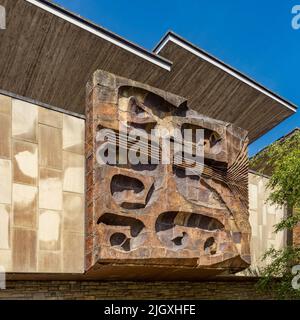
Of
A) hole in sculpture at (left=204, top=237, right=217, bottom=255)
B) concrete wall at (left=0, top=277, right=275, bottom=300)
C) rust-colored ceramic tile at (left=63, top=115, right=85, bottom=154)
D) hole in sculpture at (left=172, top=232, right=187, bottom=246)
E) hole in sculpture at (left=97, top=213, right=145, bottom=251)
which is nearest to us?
hole in sculpture at (left=97, top=213, right=145, bottom=251)

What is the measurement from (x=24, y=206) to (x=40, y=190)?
1.57ft

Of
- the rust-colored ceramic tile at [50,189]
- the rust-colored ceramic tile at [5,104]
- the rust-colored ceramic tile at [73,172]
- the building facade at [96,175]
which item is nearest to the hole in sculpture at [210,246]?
the building facade at [96,175]

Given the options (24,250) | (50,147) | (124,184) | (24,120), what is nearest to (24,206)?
(24,250)

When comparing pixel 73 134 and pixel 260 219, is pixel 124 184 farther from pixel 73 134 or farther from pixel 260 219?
pixel 260 219

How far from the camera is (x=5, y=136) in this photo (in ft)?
31.8

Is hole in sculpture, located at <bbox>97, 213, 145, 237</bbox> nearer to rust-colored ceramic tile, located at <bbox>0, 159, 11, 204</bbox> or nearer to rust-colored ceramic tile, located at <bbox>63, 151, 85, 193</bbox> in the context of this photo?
rust-colored ceramic tile, located at <bbox>63, 151, 85, 193</bbox>

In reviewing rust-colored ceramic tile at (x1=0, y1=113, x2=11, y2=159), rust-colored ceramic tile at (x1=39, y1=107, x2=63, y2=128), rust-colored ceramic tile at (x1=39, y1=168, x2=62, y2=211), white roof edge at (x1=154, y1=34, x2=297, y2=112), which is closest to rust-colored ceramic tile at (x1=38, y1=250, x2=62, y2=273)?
rust-colored ceramic tile at (x1=39, y1=168, x2=62, y2=211)

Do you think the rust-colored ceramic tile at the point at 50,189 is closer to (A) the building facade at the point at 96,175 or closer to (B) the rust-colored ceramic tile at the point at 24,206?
(A) the building facade at the point at 96,175

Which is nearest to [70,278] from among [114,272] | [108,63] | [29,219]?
[114,272]

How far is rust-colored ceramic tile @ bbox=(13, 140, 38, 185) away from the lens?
9.73m

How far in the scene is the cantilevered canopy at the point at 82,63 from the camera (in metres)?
12.5

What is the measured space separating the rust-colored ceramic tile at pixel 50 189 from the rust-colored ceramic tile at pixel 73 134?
0.66m

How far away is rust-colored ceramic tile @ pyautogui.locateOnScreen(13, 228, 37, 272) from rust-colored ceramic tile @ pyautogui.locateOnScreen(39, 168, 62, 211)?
64cm
